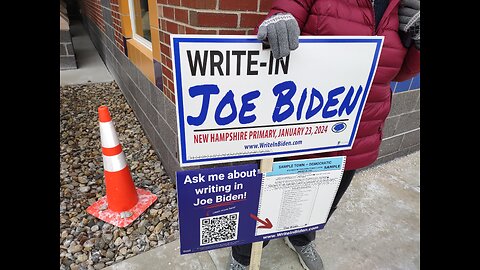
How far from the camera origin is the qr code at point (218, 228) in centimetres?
134

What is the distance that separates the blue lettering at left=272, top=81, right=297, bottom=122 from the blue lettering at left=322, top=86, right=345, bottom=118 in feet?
0.55

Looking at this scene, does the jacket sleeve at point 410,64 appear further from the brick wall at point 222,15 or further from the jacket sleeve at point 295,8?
the brick wall at point 222,15

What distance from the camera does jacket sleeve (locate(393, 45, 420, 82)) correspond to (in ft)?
4.52

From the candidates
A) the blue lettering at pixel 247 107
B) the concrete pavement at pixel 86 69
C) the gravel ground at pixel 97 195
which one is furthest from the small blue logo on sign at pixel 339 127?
the concrete pavement at pixel 86 69

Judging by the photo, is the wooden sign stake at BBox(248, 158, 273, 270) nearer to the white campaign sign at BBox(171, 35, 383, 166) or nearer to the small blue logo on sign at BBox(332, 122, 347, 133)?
the white campaign sign at BBox(171, 35, 383, 166)

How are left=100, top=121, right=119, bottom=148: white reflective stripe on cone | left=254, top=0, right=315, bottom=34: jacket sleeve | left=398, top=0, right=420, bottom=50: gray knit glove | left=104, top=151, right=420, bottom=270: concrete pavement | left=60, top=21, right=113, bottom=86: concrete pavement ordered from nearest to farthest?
left=254, top=0, right=315, bottom=34: jacket sleeve
left=398, top=0, right=420, bottom=50: gray knit glove
left=104, top=151, right=420, bottom=270: concrete pavement
left=100, top=121, right=119, bottom=148: white reflective stripe on cone
left=60, top=21, right=113, bottom=86: concrete pavement

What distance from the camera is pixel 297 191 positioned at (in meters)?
1.43

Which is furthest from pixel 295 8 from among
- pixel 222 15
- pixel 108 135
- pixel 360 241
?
pixel 360 241

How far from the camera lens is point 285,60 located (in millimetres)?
1109

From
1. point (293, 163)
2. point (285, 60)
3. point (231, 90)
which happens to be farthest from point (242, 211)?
point (285, 60)

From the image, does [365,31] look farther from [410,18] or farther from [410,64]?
[410,64]

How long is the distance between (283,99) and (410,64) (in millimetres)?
732

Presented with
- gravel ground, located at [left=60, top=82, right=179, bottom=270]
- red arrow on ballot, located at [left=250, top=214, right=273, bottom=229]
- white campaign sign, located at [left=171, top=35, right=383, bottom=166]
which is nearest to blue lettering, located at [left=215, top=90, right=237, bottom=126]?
white campaign sign, located at [left=171, top=35, right=383, bottom=166]

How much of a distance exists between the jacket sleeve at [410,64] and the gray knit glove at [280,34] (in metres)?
0.73
